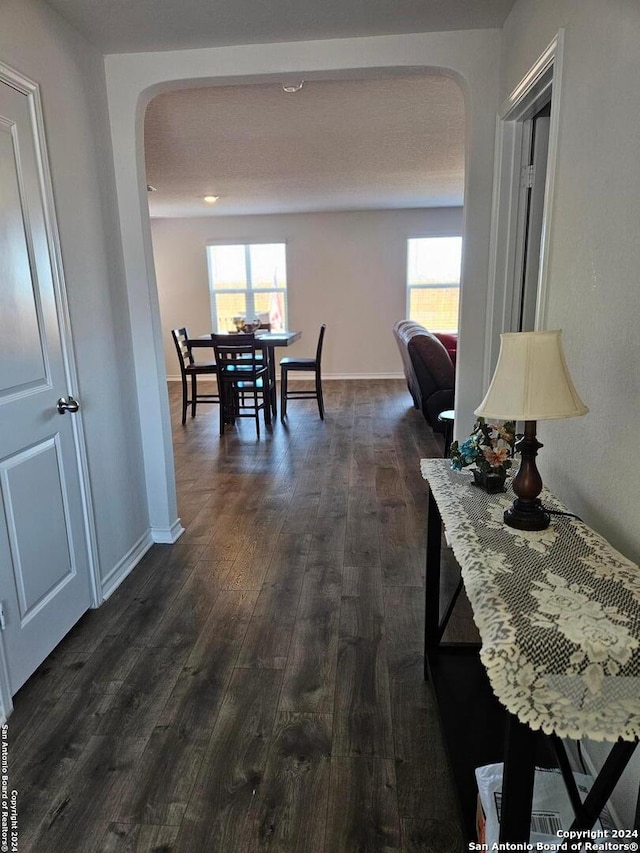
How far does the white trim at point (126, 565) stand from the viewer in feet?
8.04

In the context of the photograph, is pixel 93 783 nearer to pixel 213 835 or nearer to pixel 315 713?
pixel 213 835

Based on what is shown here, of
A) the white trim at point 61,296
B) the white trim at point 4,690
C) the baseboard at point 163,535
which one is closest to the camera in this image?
the white trim at point 4,690

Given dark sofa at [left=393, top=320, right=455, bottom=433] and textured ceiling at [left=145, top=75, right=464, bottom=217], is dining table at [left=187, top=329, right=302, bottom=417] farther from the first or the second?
textured ceiling at [left=145, top=75, right=464, bottom=217]

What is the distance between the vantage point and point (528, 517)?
Answer: 1230 mm

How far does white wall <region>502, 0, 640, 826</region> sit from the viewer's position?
1186 mm

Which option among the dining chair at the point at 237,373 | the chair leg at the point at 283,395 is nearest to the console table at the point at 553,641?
the dining chair at the point at 237,373

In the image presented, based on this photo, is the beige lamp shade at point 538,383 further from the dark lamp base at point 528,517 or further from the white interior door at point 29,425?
the white interior door at point 29,425

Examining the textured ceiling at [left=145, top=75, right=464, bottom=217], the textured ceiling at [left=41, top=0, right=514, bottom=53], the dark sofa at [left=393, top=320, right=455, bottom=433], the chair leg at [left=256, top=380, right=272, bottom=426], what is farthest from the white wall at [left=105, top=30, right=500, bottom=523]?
the chair leg at [left=256, top=380, right=272, bottom=426]

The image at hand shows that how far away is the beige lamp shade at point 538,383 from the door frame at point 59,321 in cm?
172

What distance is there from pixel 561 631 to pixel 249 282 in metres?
7.57

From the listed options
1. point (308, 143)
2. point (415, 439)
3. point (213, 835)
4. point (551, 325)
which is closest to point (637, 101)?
point (551, 325)

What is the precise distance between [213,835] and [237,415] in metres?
4.32

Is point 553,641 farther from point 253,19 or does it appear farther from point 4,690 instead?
point 253,19

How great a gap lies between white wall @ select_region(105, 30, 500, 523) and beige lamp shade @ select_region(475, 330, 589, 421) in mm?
1482
